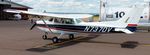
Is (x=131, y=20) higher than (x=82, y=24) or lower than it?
higher

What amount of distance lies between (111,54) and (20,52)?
156 inches

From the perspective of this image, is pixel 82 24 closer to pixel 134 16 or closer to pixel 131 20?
pixel 131 20

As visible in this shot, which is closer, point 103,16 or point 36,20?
point 36,20

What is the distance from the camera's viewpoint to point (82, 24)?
16.3 meters

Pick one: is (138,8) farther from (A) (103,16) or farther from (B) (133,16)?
(A) (103,16)

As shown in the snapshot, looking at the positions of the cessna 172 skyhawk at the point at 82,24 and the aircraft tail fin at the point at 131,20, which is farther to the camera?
the cessna 172 skyhawk at the point at 82,24

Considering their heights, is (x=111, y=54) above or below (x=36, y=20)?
below

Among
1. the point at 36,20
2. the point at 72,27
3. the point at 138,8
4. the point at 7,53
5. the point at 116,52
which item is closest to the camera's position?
the point at 7,53

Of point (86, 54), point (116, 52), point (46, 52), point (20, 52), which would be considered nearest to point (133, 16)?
point (116, 52)

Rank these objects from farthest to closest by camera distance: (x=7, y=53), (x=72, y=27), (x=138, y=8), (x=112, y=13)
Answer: (x=112, y=13) → (x=72, y=27) → (x=138, y=8) → (x=7, y=53)

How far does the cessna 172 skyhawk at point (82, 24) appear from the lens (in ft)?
50.4

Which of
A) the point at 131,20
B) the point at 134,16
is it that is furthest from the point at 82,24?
the point at 134,16

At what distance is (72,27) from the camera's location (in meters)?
16.5

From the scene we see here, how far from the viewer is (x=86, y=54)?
484 inches
